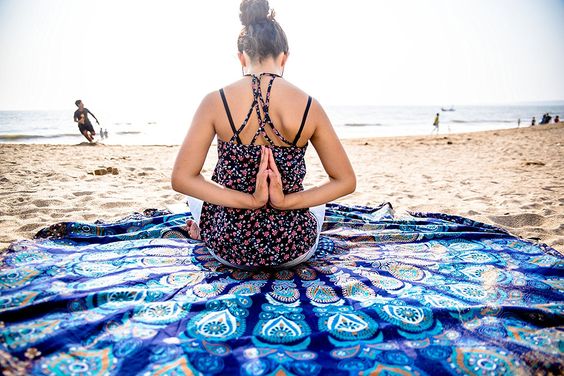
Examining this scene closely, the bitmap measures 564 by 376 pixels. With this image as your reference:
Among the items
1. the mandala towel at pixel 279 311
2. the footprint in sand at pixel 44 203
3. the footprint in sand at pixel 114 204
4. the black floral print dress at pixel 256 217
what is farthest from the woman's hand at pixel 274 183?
the footprint in sand at pixel 44 203

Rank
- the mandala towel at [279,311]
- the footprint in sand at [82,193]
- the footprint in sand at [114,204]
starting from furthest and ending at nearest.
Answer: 1. the footprint in sand at [82,193]
2. the footprint in sand at [114,204]
3. the mandala towel at [279,311]

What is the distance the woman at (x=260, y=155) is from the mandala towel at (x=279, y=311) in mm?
243

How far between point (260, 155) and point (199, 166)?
0.34 metres

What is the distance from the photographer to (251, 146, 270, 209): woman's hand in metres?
1.67

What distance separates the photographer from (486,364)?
1.19 m

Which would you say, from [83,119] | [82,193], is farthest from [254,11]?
[83,119]

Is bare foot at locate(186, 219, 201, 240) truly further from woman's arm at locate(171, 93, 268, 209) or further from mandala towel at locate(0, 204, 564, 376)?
woman's arm at locate(171, 93, 268, 209)

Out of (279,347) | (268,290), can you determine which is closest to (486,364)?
(279,347)

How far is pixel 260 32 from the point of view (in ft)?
5.40

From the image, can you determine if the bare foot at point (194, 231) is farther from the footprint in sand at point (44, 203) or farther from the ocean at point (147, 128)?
the ocean at point (147, 128)

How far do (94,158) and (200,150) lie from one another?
23.5 ft

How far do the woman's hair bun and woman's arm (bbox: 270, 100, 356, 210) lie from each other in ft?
1.72

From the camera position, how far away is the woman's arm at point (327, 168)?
1.78 m

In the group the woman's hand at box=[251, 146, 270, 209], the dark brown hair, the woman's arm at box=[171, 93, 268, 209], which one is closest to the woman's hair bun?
the dark brown hair
